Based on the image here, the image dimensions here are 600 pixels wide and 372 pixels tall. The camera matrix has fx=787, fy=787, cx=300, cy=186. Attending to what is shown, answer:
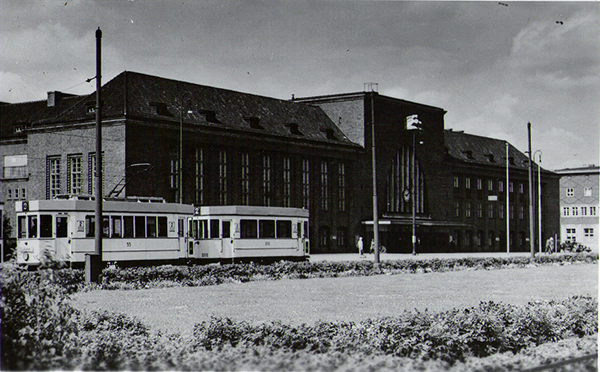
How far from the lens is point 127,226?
94.3 feet

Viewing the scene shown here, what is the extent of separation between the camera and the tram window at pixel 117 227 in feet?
92.8

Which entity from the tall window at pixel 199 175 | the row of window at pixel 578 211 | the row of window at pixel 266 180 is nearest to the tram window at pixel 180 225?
the row of window at pixel 266 180

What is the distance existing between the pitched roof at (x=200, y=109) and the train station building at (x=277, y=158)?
107mm

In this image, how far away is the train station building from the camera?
157ft

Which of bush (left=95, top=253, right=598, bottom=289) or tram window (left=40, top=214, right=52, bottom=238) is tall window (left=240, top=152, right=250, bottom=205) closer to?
bush (left=95, top=253, right=598, bottom=289)

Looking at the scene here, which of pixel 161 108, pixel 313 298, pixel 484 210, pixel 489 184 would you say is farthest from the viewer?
pixel 489 184

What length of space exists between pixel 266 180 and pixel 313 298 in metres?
37.7

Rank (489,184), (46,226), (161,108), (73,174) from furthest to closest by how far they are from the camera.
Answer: (489,184)
(161,108)
(73,174)
(46,226)

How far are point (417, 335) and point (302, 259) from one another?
27455 millimetres

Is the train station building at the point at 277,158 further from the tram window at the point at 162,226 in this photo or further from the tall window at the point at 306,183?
the tram window at the point at 162,226

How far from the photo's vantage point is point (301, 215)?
37375 millimetres

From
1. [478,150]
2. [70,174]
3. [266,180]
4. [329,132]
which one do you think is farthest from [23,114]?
[478,150]

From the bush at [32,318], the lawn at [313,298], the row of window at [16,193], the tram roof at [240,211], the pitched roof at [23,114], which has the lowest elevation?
the lawn at [313,298]

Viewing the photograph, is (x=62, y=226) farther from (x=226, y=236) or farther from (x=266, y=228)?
(x=266, y=228)
